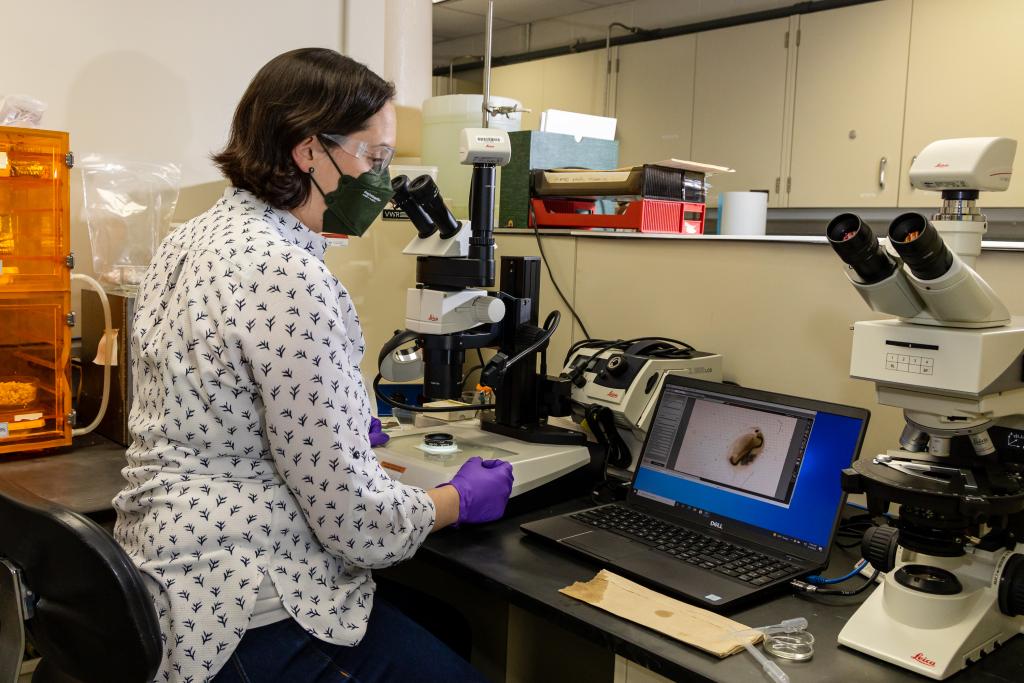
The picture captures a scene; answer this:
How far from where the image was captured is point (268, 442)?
1.07 metres

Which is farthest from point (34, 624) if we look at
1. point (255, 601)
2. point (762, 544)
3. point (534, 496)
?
point (762, 544)

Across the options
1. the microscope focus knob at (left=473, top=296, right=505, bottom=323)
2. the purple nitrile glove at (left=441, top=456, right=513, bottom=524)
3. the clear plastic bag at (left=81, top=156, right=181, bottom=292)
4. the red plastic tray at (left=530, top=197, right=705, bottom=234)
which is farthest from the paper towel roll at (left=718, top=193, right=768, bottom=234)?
the clear plastic bag at (left=81, top=156, right=181, bottom=292)

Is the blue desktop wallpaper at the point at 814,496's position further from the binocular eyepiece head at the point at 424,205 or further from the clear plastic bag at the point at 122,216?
the clear plastic bag at the point at 122,216

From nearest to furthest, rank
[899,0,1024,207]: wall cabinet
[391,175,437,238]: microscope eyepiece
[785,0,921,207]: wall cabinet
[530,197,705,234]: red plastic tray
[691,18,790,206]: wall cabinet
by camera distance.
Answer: [391,175,437,238]: microscope eyepiece, [530,197,705,234]: red plastic tray, [899,0,1024,207]: wall cabinet, [785,0,921,207]: wall cabinet, [691,18,790,206]: wall cabinet

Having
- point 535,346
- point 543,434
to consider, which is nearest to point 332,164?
point 535,346

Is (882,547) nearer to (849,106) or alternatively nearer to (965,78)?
(965,78)

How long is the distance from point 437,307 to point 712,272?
0.60 meters

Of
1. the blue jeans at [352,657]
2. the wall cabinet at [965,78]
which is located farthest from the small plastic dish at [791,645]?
the wall cabinet at [965,78]

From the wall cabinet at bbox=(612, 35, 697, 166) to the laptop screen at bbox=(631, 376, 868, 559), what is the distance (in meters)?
2.59

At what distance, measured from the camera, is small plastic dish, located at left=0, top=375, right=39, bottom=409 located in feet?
5.89

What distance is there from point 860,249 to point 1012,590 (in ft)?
1.49

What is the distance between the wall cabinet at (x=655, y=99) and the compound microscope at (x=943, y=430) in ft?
9.47

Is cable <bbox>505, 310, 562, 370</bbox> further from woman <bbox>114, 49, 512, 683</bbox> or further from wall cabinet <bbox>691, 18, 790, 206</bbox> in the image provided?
wall cabinet <bbox>691, 18, 790, 206</bbox>

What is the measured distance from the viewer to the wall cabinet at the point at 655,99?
3.97 metres
